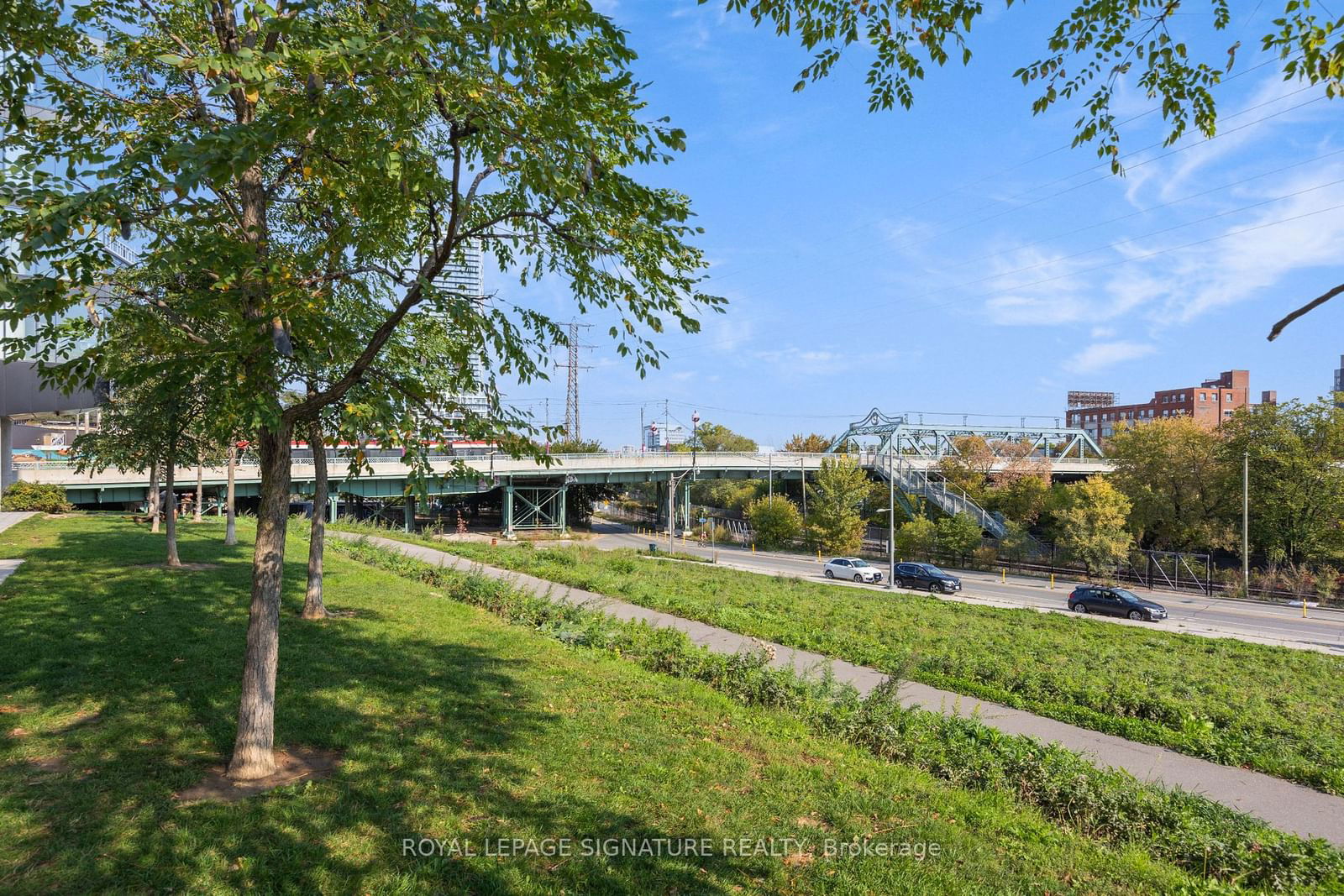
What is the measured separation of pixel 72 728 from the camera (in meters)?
6.71

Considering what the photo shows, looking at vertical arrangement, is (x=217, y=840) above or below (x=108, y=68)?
below

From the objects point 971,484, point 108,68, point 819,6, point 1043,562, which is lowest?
point 1043,562

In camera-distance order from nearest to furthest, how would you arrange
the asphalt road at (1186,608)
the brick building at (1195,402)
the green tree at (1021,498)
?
the asphalt road at (1186,608), the green tree at (1021,498), the brick building at (1195,402)

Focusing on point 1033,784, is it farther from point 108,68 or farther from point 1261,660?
point 1261,660

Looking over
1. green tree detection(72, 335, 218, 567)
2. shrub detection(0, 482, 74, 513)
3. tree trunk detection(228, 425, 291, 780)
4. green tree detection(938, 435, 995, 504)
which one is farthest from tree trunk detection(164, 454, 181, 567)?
green tree detection(938, 435, 995, 504)

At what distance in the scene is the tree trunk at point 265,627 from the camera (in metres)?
6.04

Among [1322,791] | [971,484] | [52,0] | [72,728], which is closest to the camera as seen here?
[52,0]

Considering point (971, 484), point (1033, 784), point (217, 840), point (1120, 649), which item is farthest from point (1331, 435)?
point (217, 840)

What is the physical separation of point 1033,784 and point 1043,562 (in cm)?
4446

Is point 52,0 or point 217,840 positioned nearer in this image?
point 217,840

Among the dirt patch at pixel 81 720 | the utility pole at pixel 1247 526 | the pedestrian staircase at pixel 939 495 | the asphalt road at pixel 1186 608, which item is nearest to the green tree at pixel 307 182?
the dirt patch at pixel 81 720

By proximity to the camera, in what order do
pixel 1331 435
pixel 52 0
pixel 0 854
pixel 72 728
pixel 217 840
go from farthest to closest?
pixel 1331 435, pixel 72 728, pixel 52 0, pixel 217 840, pixel 0 854

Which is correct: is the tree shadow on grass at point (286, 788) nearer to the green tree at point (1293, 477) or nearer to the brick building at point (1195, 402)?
the green tree at point (1293, 477)

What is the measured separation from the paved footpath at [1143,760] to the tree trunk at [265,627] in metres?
6.78
